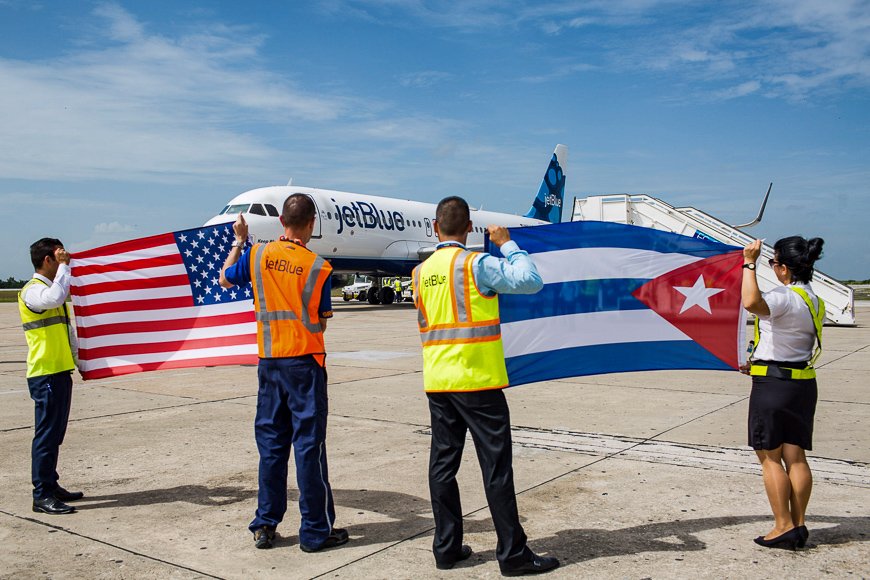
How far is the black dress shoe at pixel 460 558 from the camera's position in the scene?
3779mm

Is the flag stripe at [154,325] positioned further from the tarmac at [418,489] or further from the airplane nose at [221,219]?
the airplane nose at [221,219]

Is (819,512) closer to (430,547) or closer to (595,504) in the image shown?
(595,504)

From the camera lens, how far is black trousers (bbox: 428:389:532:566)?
12.3 feet

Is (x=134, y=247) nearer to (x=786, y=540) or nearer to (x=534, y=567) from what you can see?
(x=534, y=567)

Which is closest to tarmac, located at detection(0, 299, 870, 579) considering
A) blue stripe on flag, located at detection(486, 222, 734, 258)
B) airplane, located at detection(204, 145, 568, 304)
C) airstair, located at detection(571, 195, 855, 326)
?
blue stripe on flag, located at detection(486, 222, 734, 258)

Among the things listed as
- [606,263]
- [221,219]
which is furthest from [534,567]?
[221,219]

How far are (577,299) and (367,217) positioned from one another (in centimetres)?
2231

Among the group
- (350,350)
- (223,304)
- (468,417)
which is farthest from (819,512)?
(350,350)

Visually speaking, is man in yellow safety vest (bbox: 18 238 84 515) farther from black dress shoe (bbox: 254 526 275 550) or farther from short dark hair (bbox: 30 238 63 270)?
black dress shoe (bbox: 254 526 275 550)

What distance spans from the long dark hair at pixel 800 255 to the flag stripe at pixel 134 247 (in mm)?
4061

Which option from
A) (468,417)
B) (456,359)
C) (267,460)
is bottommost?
(267,460)

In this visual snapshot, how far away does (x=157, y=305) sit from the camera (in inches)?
220

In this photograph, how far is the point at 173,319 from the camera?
5.59 metres

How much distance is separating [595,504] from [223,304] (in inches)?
114
